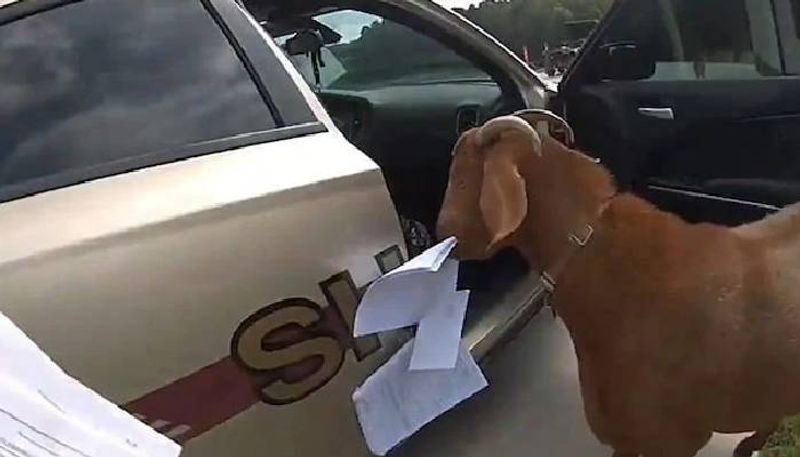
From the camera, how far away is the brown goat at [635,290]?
298cm

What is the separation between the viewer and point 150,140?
7.86 feet

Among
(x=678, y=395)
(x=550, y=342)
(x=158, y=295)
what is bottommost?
(x=550, y=342)

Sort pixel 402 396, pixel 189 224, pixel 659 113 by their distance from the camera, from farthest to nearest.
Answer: pixel 659 113 < pixel 402 396 < pixel 189 224

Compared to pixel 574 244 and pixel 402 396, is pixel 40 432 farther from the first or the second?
pixel 574 244

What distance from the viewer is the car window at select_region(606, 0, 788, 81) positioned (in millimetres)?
3928

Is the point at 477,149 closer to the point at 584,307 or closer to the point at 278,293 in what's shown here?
the point at 584,307

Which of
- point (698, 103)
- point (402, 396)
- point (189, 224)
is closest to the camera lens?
point (189, 224)

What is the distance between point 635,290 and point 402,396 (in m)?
0.71

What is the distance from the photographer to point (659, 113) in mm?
4152

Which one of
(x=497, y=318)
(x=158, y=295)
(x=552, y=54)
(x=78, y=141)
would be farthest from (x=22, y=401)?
(x=552, y=54)

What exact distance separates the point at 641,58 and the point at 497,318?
1.19 m

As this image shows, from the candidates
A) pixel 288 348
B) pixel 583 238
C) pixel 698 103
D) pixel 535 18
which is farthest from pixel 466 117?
pixel 535 18

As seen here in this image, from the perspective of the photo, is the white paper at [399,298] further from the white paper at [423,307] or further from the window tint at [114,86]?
the window tint at [114,86]

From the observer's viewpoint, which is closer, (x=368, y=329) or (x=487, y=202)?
(x=368, y=329)
